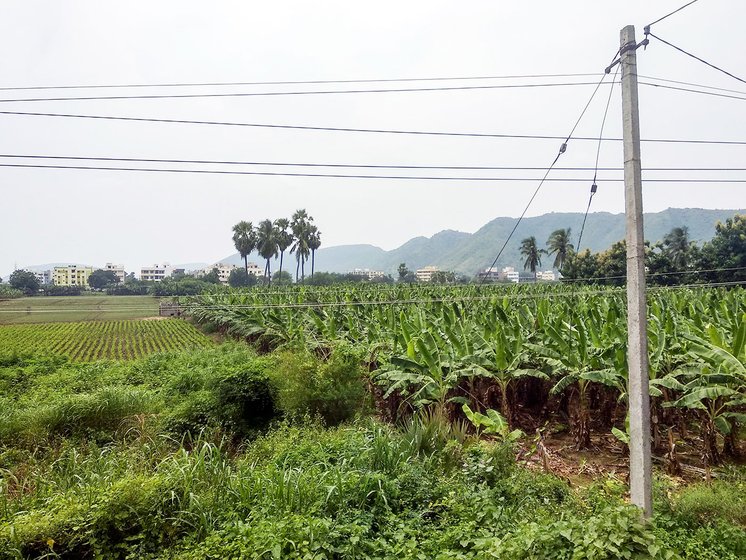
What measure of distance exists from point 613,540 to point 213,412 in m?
9.35

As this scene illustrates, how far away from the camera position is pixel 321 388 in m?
10.3

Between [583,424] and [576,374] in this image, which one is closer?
[576,374]

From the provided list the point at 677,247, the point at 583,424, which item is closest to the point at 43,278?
the point at 583,424

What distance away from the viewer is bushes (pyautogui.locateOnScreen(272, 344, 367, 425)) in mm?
10281

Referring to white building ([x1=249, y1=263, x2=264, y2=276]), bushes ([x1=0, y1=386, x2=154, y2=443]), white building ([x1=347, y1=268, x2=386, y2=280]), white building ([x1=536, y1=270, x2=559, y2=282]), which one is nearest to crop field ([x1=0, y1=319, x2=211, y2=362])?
bushes ([x1=0, y1=386, x2=154, y2=443])

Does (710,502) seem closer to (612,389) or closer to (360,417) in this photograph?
(612,389)

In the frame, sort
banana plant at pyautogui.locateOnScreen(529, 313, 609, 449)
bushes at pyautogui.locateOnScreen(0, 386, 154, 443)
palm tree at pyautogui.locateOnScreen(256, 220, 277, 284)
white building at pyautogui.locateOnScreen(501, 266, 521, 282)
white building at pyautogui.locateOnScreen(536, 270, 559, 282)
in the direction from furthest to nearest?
white building at pyautogui.locateOnScreen(536, 270, 559, 282) → white building at pyautogui.locateOnScreen(501, 266, 521, 282) → palm tree at pyautogui.locateOnScreen(256, 220, 277, 284) → bushes at pyautogui.locateOnScreen(0, 386, 154, 443) → banana plant at pyautogui.locateOnScreen(529, 313, 609, 449)

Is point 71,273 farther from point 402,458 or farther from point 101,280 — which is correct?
point 402,458

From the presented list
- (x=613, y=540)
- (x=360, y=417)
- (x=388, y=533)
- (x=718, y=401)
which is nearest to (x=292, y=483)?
(x=388, y=533)

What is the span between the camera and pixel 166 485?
517 centimetres

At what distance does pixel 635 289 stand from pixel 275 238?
41.5 m

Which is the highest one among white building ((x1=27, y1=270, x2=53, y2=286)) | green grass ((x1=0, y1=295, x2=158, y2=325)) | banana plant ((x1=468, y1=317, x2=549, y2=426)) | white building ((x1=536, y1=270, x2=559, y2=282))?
white building ((x1=27, y1=270, x2=53, y2=286))

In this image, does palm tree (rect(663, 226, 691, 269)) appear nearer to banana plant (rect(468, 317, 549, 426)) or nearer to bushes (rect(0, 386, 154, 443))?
banana plant (rect(468, 317, 549, 426))

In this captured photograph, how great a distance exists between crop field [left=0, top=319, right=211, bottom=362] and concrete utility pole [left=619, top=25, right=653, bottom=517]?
2460cm
